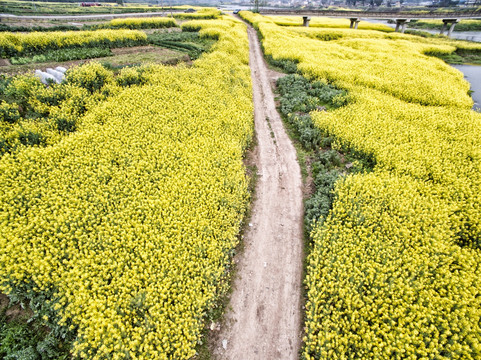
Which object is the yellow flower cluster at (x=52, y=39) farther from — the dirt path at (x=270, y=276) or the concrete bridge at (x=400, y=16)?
the concrete bridge at (x=400, y=16)

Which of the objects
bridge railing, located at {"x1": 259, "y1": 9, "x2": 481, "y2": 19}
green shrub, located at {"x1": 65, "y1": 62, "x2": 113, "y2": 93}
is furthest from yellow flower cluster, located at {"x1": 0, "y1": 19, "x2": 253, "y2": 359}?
bridge railing, located at {"x1": 259, "y1": 9, "x2": 481, "y2": 19}

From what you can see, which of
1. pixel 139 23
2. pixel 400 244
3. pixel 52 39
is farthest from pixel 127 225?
pixel 139 23

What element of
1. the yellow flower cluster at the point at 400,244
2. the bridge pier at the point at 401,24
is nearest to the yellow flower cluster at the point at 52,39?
the yellow flower cluster at the point at 400,244

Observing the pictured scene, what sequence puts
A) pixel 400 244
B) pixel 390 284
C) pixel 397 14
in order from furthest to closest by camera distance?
pixel 397 14
pixel 400 244
pixel 390 284

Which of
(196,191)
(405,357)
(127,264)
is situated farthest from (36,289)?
(405,357)

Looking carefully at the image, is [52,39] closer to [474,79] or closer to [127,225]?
[127,225]
